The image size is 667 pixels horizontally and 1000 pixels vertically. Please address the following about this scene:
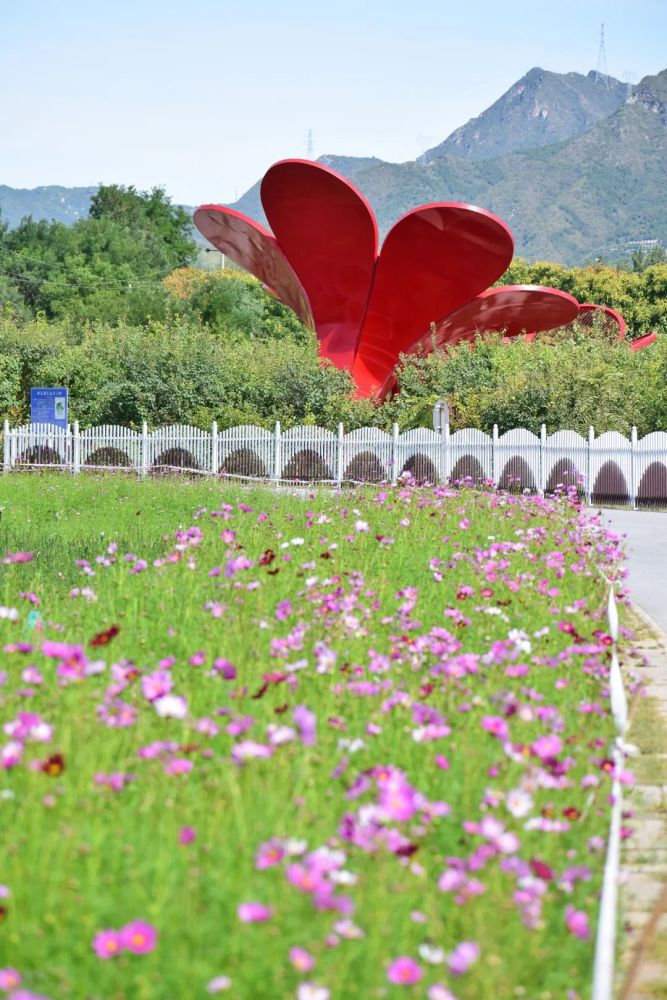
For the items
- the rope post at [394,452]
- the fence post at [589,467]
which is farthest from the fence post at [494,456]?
the rope post at [394,452]

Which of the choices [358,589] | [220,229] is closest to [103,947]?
[358,589]

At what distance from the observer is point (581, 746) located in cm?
405

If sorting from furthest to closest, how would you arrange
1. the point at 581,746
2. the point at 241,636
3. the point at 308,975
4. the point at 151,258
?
the point at 151,258
the point at 241,636
the point at 581,746
the point at 308,975

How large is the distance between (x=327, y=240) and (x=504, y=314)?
622cm

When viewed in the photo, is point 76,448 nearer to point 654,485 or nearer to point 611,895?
point 654,485

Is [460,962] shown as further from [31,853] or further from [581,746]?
[581,746]

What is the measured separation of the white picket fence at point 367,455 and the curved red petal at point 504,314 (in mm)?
6193

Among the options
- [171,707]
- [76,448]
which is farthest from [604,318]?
[171,707]

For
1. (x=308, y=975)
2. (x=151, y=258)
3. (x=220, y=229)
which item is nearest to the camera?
(x=308, y=975)

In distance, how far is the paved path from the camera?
10.8 m

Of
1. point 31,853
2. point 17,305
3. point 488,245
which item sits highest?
point 17,305

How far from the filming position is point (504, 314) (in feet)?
114

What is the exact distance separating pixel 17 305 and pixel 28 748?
67770 mm

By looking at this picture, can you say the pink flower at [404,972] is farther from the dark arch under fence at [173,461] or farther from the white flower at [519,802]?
the dark arch under fence at [173,461]
